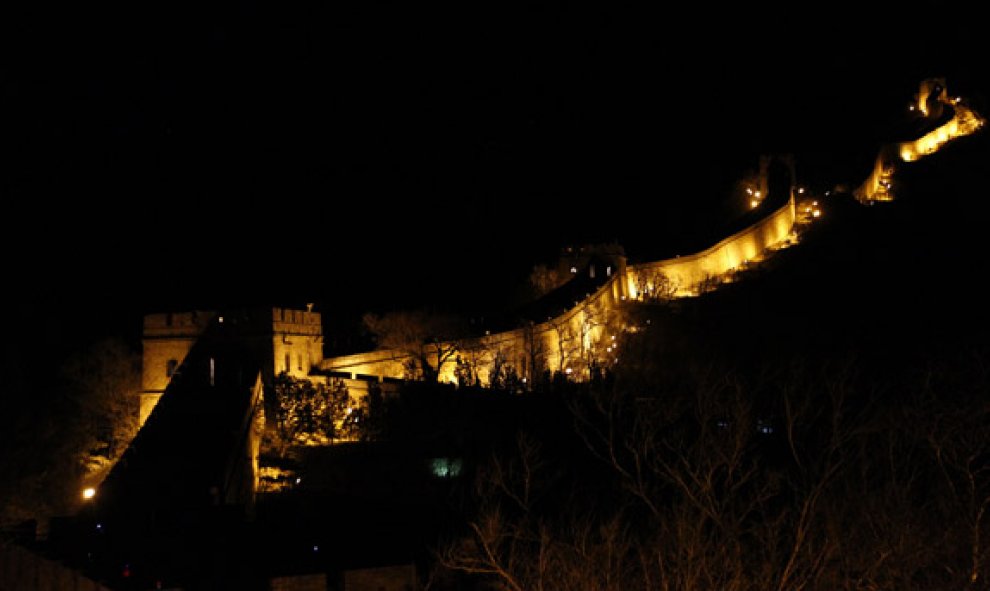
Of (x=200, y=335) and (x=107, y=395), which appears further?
(x=107, y=395)

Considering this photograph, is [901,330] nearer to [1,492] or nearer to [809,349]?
[809,349]

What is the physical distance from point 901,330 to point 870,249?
1194 cm

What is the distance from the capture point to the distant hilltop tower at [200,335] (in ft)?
94.8

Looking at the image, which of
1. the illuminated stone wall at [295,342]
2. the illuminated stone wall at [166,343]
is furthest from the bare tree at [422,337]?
the illuminated stone wall at [166,343]

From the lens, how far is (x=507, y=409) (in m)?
29.6

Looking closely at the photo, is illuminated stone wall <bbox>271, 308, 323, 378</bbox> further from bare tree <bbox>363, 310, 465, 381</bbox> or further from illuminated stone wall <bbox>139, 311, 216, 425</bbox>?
bare tree <bbox>363, 310, 465, 381</bbox>

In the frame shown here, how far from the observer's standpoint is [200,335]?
29.1 m

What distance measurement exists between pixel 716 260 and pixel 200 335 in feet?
94.5

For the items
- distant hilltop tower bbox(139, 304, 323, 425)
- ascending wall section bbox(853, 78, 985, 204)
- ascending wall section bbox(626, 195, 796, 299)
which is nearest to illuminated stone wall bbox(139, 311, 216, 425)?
distant hilltop tower bbox(139, 304, 323, 425)

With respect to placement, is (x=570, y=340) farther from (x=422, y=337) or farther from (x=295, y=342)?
(x=295, y=342)

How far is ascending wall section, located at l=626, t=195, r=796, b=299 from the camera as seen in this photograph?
1839 inches

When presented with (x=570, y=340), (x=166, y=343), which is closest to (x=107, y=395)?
(x=166, y=343)

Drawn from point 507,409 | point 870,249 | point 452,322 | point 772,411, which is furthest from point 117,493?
point 870,249

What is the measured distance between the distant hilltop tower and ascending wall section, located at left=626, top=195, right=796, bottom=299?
67.7 ft
